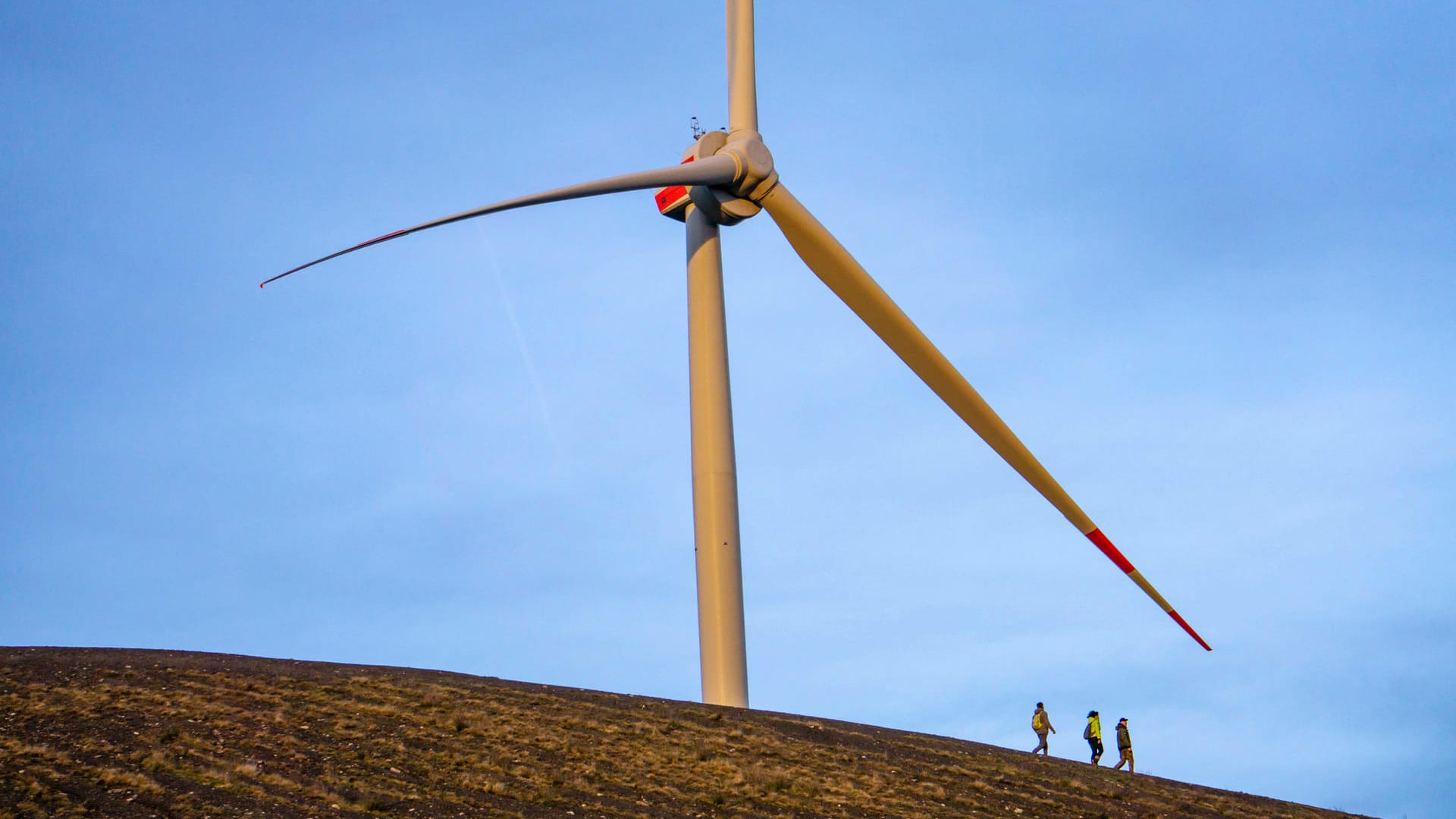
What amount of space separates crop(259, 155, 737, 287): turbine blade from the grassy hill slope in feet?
29.2

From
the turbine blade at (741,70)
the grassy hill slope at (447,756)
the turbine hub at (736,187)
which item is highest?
the turbine blade at (741,70)

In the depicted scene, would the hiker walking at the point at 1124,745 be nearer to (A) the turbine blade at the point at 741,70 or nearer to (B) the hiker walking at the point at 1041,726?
(B) the hiker walking at the point at 1041,726

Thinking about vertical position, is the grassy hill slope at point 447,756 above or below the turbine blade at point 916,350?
below

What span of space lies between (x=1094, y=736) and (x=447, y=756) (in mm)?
17086

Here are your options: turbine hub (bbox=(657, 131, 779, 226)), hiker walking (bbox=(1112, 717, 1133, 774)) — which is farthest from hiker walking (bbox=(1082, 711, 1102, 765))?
turbine hub (bbox=(657, 131, 779, 226))

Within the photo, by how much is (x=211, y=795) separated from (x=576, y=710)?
11185 millimetres

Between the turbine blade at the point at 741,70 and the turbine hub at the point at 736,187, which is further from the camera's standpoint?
the turbine blade at the point at 741,70

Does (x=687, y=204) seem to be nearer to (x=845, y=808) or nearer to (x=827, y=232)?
(x=827, y=232)

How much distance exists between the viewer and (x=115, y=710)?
2708 cm

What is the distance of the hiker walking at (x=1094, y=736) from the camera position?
3638 cm

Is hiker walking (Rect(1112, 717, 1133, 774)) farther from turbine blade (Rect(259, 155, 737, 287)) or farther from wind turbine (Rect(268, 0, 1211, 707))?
turbine blade (Rect(259, 155, 737, 287))

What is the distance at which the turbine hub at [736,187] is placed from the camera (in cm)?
3844

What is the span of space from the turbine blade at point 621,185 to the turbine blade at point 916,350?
1639 mm

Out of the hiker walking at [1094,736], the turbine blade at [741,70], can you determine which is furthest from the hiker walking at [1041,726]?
the turbine blade at [741,70]
